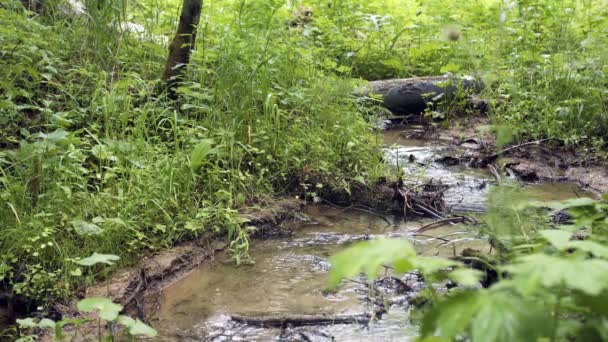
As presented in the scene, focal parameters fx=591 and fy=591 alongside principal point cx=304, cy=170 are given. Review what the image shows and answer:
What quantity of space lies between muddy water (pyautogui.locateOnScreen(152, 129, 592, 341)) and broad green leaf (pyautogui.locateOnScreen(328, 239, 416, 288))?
5.15ft

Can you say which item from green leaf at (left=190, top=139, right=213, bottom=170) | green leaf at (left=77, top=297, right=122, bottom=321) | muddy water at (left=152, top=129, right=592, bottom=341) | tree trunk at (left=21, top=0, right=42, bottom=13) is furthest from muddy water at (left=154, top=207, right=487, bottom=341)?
tree trunk at (left=21, top=0, right=42, bottom=13)

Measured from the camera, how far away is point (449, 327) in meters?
1.21

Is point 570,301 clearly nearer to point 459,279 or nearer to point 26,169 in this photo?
point 459,279

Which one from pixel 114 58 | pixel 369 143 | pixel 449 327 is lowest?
pixel 369 143

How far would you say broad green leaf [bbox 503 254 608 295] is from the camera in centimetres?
113

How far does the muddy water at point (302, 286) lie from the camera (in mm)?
2889

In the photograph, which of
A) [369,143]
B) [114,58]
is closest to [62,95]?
[114,58]

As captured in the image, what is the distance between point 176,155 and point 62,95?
3.82ft

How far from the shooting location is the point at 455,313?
1227mm

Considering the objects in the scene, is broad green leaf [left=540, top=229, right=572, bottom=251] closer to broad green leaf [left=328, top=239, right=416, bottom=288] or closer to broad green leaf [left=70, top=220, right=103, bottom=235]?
broad green leaf [left=328, top=239, right=416, bottom=288]

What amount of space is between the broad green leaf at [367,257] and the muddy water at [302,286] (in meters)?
1.57

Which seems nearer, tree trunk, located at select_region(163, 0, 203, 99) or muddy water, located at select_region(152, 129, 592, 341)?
muddy water, located at select_region(152, 129, 592, 341)

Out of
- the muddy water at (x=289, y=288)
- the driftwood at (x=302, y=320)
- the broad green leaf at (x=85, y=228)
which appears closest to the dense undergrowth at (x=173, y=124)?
the broad green leaf at (x=85, y=228)

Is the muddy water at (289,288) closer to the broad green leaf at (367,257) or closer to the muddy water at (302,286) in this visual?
the muddy water at (302,286)
